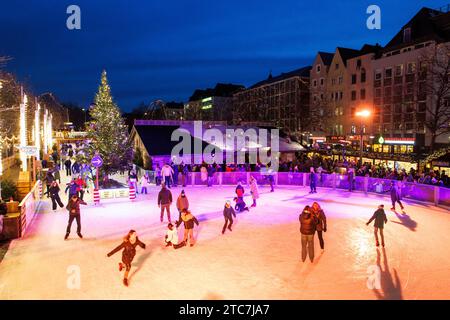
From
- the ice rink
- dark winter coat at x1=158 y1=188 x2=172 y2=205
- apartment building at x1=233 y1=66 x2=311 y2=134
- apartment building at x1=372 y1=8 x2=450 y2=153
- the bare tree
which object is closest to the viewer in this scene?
the ice rink

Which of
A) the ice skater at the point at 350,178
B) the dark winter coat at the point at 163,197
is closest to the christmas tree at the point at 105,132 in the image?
the dark winter coat at the point at 163,197

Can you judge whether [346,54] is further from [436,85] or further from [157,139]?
[157,139]

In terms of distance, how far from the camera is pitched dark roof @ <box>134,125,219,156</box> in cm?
3210

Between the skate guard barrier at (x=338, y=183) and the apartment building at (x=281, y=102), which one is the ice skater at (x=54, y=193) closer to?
the skate guard barrier at (x=338, y=183)

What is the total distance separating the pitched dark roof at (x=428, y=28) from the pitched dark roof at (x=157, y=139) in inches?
1052

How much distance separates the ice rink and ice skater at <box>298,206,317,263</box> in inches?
14.7

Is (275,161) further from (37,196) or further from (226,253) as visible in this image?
(226,253)

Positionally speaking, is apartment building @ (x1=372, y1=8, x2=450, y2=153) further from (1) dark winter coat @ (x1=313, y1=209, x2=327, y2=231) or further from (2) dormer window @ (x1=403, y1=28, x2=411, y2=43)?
(1) dark winter coat @ (x1=313, y1=209, x2=327, y2=231)

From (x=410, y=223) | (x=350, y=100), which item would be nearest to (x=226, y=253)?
(x=410, y=223)

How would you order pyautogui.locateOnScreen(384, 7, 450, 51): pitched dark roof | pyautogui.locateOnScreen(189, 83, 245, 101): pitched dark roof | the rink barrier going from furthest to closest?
pyautogui.locateOnScreen(189, 83, 245, 101): pitched dark roof < pyautogui.locateOnScreen(384, 7, 450, 51): pitched dark roof < the rink barrier

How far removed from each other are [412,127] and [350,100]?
11.7 m

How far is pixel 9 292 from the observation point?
332 inches

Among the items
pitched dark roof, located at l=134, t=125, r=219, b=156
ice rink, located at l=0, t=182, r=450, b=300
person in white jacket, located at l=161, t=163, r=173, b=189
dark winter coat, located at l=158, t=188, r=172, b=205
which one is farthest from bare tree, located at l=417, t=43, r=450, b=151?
dark winter coat, located at l=158, t=188, r=172, b=205

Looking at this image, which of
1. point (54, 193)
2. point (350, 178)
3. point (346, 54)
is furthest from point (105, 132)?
point (346, 54)
